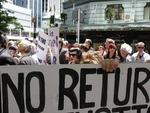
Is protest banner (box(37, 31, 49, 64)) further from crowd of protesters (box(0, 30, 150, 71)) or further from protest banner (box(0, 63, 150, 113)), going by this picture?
protest banner (box(0, 63, 150, 113))

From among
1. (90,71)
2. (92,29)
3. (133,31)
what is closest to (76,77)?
(90,71)

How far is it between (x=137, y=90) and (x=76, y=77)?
2.17ft

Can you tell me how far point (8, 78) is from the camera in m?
Answer: 2.52

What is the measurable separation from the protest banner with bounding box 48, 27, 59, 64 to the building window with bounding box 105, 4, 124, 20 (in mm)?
30450

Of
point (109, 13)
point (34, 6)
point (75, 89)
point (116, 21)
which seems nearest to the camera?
point (75, 89)

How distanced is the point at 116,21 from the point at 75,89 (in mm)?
32703

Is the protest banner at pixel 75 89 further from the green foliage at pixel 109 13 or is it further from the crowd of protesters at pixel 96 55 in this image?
the green foliage at pixel 109 13

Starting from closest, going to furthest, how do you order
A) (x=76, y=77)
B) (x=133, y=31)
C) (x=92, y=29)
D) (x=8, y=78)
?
1. (x=8, y=78)
2. (x=76, y=77)
3. (x=133, y=31)
4. (x=92, y=29)

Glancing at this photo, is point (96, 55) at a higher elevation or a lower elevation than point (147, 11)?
lower

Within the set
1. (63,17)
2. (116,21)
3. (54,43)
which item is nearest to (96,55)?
(54,43)

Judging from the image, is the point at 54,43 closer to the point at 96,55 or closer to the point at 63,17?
the point at 96,55

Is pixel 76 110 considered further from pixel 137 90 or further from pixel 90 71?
pixel 137 90

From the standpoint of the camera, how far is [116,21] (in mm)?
34906

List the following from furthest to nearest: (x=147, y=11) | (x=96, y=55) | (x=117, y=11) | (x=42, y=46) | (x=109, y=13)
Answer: (x=117, y=11), (x=109, y=13), (x=147, y=11), (x=42, y=46), (x=96, y=55)
